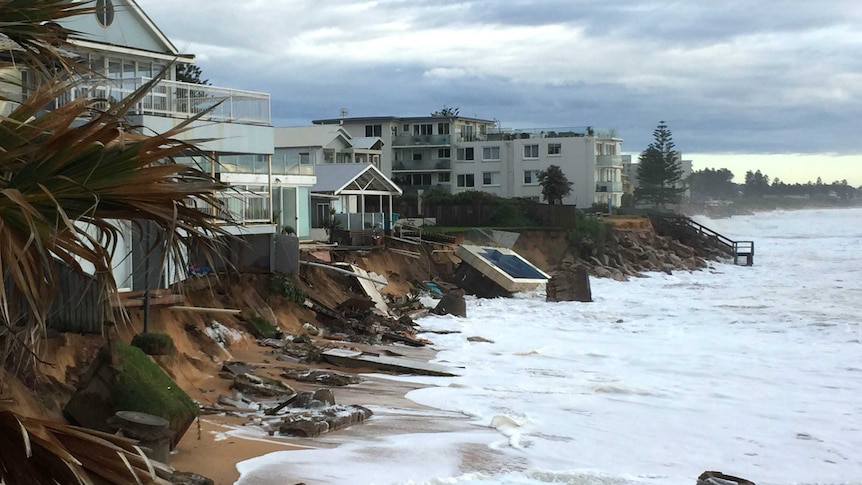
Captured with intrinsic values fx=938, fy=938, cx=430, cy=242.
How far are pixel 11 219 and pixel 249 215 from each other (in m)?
20.3

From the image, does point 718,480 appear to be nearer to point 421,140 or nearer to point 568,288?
point 568,288

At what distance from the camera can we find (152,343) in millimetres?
14031

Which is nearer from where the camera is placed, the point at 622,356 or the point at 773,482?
the point at 773,482

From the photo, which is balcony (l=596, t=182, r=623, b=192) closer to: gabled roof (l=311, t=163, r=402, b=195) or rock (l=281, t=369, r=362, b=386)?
gabled roof (l=311, t=163, r=402, b=195)

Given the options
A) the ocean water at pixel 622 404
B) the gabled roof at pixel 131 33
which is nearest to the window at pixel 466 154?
the ocean water at pixel 622 404

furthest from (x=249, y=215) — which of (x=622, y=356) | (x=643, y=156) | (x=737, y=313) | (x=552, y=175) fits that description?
(x=643, y=156)

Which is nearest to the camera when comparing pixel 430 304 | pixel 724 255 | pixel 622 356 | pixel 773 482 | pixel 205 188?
pixel 205 188

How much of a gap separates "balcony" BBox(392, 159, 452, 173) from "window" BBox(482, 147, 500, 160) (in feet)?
11.0

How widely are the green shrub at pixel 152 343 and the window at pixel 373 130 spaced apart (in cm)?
7058

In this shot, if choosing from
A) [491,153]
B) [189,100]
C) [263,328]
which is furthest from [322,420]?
[491,153]

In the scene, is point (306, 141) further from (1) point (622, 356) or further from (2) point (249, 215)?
(1) point (622, 356)

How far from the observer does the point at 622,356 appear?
75.0 ft

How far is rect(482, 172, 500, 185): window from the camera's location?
261ft

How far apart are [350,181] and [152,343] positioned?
28356 millimetres
